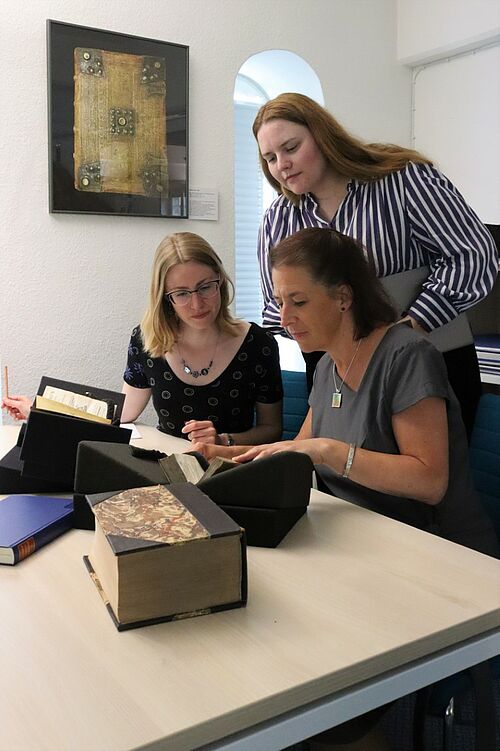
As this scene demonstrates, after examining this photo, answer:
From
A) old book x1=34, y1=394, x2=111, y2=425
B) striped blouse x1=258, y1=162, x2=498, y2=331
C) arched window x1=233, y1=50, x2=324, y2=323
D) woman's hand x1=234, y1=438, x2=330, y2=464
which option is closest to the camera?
woman's hand x1=234, y1=438, x2=330, y2=464

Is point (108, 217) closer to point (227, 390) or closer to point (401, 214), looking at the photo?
point (227, 390)

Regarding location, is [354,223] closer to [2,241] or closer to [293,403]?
[293,403]

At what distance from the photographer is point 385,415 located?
144cm

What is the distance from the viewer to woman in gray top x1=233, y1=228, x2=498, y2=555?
4.40 feet

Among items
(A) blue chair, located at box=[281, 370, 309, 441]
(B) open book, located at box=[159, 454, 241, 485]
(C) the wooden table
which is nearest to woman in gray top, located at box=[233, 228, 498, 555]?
(B) open book, located at box=[159, 454, 241, 485]

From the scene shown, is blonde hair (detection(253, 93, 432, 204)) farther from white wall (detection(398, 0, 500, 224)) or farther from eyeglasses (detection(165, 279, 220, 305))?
white wall (detection(398, 0, 500, 224))

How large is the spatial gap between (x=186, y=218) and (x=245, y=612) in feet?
7.86

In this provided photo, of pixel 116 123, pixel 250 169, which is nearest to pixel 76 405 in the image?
pixel 116 123

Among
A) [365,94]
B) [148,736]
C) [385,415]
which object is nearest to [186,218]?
[365,94]

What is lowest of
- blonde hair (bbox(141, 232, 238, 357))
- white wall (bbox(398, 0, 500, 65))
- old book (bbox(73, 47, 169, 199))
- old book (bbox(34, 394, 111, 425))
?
old book (bbox(34, 394, 111, 425))

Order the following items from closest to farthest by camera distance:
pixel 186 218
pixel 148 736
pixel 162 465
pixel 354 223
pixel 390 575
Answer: pixel 148 736
pixel 390 575
pixel 162 465
pixel 354 223
pixel 186 218

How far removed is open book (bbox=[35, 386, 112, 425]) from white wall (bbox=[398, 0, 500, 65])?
247 centimetres

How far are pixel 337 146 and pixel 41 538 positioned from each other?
1218mm

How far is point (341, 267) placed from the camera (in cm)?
150
